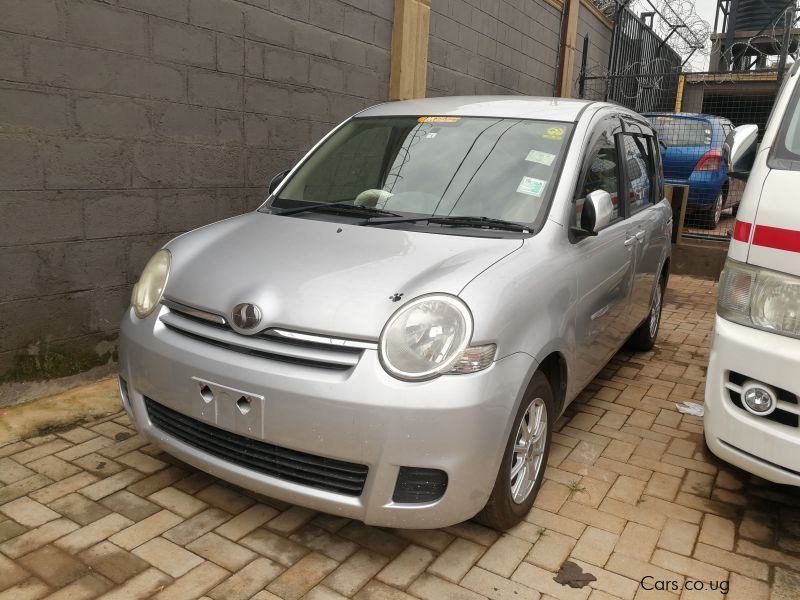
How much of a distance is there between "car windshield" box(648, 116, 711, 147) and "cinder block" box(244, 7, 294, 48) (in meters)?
5.93

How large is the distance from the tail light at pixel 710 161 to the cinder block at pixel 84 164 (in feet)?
25.3

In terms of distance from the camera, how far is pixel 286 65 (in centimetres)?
533

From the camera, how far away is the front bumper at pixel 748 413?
2508 mm

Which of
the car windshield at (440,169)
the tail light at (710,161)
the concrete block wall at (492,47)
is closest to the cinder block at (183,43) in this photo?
the car windshield at (440,169)

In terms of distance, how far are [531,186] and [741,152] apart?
3.65ft

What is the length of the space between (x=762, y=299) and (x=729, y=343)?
0.68ft

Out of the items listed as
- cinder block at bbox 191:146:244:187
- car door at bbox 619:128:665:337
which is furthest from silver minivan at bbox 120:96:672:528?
cinder block at bbox 191:146:244:187

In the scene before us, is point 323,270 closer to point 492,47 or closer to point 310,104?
point 310,104

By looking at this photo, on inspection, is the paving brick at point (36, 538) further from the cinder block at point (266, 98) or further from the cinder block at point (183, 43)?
the cinder block at point (266, 98)

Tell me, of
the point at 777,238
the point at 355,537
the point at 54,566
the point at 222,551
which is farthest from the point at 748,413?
the point at 54,566

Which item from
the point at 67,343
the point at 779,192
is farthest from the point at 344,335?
the point at 67,343

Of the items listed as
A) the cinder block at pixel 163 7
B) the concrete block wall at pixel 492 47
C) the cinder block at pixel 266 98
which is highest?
the concrete block wall at pixel 492 47

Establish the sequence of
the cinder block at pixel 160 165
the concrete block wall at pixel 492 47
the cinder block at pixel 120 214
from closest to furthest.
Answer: the cinder block at pixel 120 214
the cinder block at pixel 160 165
the concrete block wall at pixel 492 47

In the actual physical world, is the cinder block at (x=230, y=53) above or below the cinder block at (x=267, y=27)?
below
